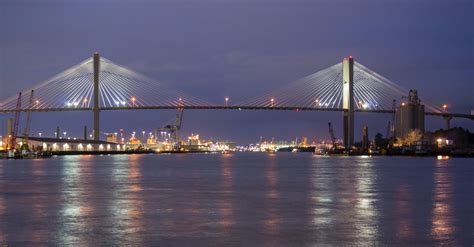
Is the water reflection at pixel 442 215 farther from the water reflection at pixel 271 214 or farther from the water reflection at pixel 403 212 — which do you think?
the water reflection at pixel 271 214

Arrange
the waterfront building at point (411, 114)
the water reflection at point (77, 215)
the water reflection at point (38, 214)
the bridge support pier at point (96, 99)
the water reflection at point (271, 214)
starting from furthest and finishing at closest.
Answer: the waterfront building at point (411, 114)
the bridge support pier at point (96, 99)
the water reflection at point (271, 214)
the water reflection at point (38, 214)
the water reflection at point (77, 215)

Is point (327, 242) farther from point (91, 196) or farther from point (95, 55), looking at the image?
point (95, 55)

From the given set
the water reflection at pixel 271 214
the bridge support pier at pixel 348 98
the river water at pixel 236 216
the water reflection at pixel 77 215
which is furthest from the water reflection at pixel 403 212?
the bridge support pier at pixel 348 98

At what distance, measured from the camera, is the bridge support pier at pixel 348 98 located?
84.3m

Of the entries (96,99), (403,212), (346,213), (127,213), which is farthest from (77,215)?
(96,99)

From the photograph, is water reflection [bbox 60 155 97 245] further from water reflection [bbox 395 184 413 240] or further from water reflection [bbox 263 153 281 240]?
water reflection [bbox 395 184 413 240]

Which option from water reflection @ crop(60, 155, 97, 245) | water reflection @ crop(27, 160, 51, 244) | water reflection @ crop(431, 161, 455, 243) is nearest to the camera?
water reflection @ crop(60, 155, 97, 245)

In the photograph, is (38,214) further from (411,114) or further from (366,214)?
(411,114)

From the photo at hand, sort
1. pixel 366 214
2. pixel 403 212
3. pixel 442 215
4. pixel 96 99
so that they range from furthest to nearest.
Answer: pixel 96 99 → pixel 403 212 → pixel 366 214 → pixel 442 215

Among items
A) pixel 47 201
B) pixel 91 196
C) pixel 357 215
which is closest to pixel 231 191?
pixel 91 196

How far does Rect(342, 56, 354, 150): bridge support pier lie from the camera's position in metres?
84.3

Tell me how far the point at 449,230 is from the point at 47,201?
375 inches

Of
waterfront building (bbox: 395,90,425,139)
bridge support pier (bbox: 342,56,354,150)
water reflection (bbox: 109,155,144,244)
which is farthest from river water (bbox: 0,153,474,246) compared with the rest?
waterfront building (bbox: 395,90,425,139)

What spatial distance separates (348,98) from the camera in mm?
86125
